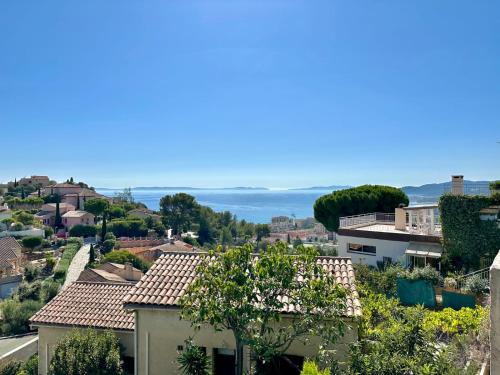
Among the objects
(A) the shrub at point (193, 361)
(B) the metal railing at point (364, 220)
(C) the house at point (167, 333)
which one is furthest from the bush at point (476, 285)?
(A) the shrub at point (193, 361)

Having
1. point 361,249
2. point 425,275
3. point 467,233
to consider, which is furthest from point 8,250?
point 467,233

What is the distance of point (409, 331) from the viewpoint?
726 centimetres

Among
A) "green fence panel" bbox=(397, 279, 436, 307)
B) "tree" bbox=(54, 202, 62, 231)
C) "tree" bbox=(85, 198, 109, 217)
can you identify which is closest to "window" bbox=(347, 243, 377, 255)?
"green fence panel" bbox=(397, 279, 436, 307)

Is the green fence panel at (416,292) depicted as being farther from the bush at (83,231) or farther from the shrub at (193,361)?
the bush at (83,231)

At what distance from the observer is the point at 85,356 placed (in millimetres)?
11164

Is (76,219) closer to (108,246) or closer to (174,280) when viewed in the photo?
(108,246)

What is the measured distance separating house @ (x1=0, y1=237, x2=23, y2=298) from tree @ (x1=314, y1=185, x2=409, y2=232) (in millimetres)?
35084

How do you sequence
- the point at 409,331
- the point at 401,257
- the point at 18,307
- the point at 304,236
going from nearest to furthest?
the point at 409,331 → the point at 401,257 → the point at 18,307 → the point at 304,236

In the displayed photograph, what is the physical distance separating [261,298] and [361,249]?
17997 mm

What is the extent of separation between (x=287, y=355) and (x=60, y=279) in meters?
41.5

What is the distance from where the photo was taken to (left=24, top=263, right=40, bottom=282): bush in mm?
44656

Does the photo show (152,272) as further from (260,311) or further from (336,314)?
(336,314)


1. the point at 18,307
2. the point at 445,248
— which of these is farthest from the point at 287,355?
the point at 18,307

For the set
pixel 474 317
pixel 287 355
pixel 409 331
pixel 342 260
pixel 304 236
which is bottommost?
pixel 304 236
